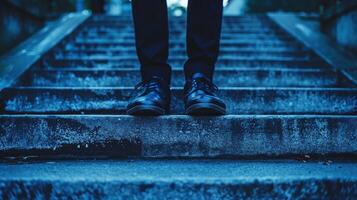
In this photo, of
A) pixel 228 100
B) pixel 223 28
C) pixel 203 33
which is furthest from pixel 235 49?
pixel 203 33

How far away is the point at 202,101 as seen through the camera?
146 centimetres

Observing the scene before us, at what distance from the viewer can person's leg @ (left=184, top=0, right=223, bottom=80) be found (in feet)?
5.16

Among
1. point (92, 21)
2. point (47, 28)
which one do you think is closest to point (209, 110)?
point (47, 28)

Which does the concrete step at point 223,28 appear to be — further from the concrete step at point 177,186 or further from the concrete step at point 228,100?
the concrete step at point 177,186

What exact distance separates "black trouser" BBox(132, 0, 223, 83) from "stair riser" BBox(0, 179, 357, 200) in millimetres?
603

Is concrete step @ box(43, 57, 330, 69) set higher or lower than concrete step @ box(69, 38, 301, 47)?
lower

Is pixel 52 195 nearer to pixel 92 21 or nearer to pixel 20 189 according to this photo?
pixel 20 189

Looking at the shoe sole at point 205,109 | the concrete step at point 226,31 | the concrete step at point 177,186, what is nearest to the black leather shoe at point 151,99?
the shoe sole at point 205,109

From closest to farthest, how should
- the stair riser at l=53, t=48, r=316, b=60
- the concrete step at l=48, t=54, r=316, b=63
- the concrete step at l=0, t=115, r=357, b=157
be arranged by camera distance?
1. the concrete step at l=0, t=115, r=357, b=157
2. the concrete step at l=48, t=54, r=316, b=63
3. the stair riser at l=53, t=48, r=316, b=60

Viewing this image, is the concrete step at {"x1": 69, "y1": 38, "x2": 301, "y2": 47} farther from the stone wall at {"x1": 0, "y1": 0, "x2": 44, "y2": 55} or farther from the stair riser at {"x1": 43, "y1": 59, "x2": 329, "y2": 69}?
the stair riser at {"x1": 43, "y1": 59, "x2": 329, "y2": 69}

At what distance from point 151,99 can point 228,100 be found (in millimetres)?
525

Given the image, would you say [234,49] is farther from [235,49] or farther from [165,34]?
[165,34]

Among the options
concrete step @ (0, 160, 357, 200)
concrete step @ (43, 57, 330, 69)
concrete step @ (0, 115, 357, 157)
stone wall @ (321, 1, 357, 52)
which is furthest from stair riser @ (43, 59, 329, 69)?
concrete step @ (0, 160, 357, 200)

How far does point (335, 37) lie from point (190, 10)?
1964 mm
